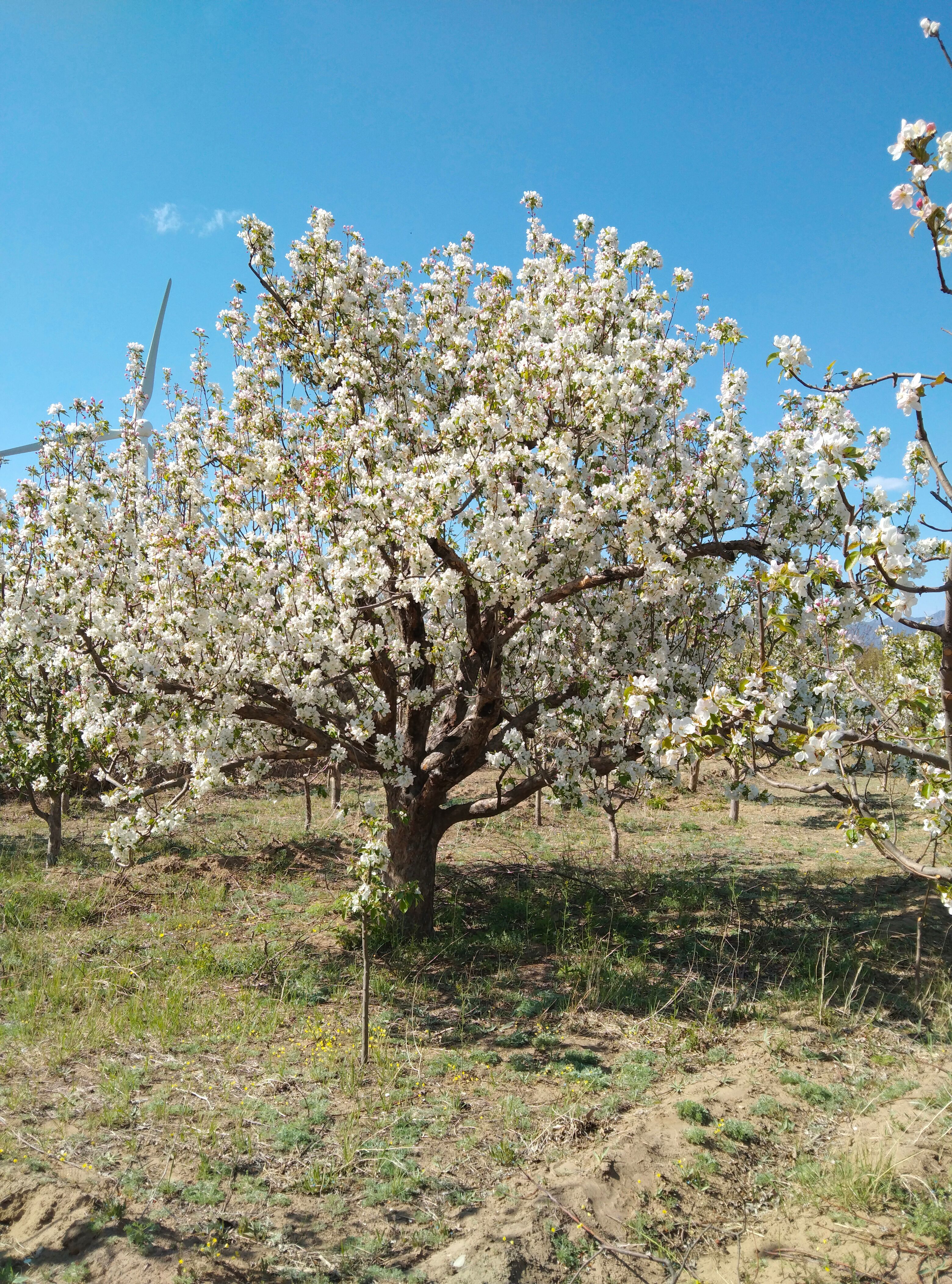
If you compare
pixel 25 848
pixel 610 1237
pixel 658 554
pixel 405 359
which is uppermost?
pixel 405 359

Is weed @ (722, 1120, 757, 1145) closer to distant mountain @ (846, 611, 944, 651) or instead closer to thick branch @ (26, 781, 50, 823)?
distant mountain @ (846, 611, 944, 651)

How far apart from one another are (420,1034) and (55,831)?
25.9 ft

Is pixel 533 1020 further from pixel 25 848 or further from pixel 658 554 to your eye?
pixel 25 848

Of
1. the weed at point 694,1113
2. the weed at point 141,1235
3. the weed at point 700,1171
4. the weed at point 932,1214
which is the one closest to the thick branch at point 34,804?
the weed at point 141,1235

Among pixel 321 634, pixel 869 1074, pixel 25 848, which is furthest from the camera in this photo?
pixel 25 848

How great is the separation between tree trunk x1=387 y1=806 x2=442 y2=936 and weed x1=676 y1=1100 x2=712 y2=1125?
4146 millimetres

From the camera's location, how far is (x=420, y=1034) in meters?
6.92

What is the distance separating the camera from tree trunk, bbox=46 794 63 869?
11938 mm

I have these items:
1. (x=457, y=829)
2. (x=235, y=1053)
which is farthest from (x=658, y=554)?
(x=457, y=829)

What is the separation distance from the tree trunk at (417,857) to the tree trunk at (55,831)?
5949 mm

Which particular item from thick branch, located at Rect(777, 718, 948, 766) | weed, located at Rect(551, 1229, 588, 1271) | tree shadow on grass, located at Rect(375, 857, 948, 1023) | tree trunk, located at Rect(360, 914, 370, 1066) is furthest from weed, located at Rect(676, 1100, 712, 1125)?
thick branch, located at Rect(777, 718, 948, 766)

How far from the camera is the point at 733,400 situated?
7.65 metres

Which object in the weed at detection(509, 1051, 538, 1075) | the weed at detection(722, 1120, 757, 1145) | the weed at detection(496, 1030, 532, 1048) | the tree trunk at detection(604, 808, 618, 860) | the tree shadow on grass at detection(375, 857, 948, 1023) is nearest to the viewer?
the weed at detection(722, 1120, 757, 1145)

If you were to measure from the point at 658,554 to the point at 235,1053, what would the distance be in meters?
5.52
